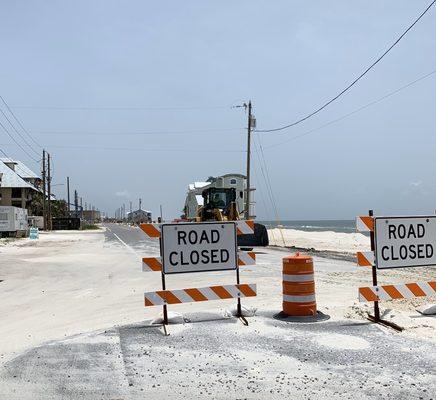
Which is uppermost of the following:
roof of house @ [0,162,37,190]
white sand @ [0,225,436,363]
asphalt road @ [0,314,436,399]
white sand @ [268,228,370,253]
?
roof of house @ [0,162,37,190]

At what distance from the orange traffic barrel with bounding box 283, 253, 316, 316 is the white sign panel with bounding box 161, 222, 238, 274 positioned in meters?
0.92

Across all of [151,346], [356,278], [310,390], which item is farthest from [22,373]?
[356,278]

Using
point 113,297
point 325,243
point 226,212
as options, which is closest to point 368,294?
point 113,297

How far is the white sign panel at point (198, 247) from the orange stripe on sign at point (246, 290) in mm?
347

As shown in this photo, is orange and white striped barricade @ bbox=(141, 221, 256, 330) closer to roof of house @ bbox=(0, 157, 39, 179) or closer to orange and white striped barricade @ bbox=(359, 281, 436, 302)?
orange and white striped barricade @ bbox=(359, 281, 436, 302)

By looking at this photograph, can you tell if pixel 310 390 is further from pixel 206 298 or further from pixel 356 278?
pixel 356 278

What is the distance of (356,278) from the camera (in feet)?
47.5

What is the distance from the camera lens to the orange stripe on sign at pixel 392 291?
8.24 meters

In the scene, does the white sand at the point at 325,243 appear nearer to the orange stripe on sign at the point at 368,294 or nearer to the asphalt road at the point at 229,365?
the orange stripe on sign at the point at 368,294

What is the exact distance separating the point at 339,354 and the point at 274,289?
5963 mm

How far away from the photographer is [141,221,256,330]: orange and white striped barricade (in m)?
8.02

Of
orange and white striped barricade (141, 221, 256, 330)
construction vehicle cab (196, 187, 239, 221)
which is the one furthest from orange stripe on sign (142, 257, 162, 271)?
construction vehicle cab (196, 187, 239, 221)

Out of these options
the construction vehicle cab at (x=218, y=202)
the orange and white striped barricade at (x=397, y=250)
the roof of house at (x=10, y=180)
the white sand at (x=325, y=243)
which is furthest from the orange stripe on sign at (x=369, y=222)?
the roof of house at (x=10, y=180)

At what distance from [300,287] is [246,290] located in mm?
859
